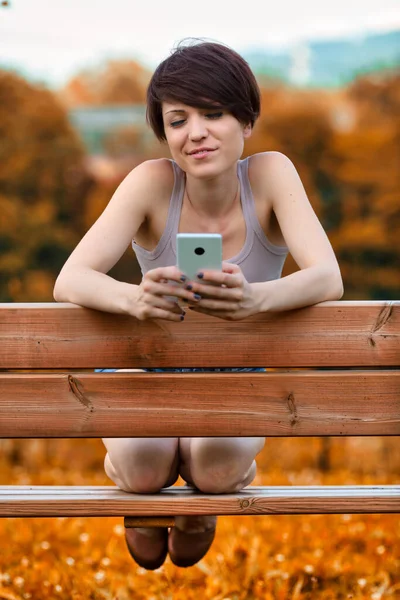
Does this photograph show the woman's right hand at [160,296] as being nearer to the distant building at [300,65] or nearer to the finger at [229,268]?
the finger at [229,268]

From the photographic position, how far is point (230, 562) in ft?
12.6

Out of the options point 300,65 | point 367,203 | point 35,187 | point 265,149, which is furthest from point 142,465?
point 300,65

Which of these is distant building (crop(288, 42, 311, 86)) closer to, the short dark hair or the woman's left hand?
the short dark hair

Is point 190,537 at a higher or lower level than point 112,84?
lower

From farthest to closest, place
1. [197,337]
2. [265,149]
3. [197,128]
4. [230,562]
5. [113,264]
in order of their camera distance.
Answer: [265,149]
[230,562]
[113,264]
[197,128]
[197,337]

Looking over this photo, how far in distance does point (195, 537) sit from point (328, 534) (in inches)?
57.8

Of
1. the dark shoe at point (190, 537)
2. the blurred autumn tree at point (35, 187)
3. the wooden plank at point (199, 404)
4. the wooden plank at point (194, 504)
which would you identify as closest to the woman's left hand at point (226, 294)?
the wooden plank at point (199, 404)

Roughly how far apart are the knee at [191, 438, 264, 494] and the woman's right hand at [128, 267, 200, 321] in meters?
0.56

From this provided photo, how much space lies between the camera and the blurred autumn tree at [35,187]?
7.68 m

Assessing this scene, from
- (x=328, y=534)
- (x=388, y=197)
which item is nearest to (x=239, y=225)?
(x=328, y=534)

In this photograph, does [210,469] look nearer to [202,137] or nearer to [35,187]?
[202,137]

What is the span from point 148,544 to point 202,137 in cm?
135

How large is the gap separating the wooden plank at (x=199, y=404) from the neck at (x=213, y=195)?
2.37 feet

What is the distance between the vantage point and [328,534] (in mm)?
4254
